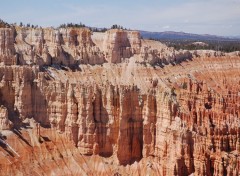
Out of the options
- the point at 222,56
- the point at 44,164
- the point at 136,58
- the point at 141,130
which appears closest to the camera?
the point at 44,164

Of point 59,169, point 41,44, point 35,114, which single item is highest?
point 41,44

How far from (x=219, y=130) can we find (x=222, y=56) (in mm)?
67217

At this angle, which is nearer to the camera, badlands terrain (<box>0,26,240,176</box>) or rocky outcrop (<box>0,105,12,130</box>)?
badlands terrain (<box>0,26,240,176</box>)

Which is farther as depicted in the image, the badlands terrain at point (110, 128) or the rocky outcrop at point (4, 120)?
the rocky outcrop at point (4, 120)

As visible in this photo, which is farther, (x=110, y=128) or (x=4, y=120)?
(x=110, y=128)

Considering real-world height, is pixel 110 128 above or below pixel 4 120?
below

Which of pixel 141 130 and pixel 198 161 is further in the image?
pixel 141 130

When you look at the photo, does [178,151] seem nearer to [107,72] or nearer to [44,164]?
[44,164]

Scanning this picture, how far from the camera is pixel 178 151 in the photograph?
6162 cm

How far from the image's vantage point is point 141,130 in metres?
70.3

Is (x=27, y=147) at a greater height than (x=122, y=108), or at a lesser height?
lesser

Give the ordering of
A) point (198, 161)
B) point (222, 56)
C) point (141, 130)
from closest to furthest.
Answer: point (198, 161) < point (141, 130) < point (222, 56)

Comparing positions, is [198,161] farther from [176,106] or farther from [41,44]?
[41,44]

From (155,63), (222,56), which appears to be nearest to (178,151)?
(155,63)
